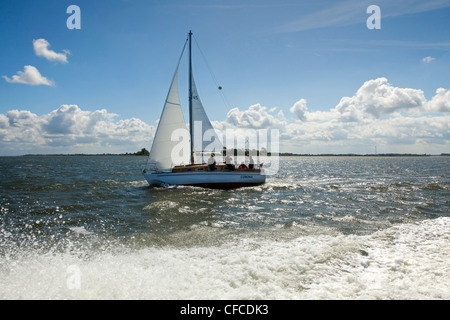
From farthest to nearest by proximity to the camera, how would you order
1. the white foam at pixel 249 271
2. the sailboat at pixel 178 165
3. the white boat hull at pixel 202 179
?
→ the sailboat at pixel 178 165 < the white boat hull at pixel 202 179 < the white foam at pixel 249 271

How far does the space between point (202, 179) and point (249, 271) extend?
51.5 ft

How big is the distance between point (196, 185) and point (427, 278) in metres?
17.4

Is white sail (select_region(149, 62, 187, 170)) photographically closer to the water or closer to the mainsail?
the mainsail

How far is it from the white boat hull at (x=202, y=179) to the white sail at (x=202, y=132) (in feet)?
11.0

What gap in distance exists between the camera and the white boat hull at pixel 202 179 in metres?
21.2

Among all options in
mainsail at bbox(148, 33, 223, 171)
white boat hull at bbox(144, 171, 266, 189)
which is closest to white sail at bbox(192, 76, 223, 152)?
mainsail at bbox(148, 33, 223, 171)

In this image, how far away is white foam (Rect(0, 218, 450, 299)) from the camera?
4879 mm

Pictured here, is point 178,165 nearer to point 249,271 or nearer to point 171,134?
point 171,134

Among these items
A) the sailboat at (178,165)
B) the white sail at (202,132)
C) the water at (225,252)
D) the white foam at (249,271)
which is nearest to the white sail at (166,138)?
the sailboat at (178,165)

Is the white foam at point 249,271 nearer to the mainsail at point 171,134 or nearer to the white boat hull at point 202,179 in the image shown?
the white boat hull at point 202,179

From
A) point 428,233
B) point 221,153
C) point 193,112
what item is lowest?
point 428,233
